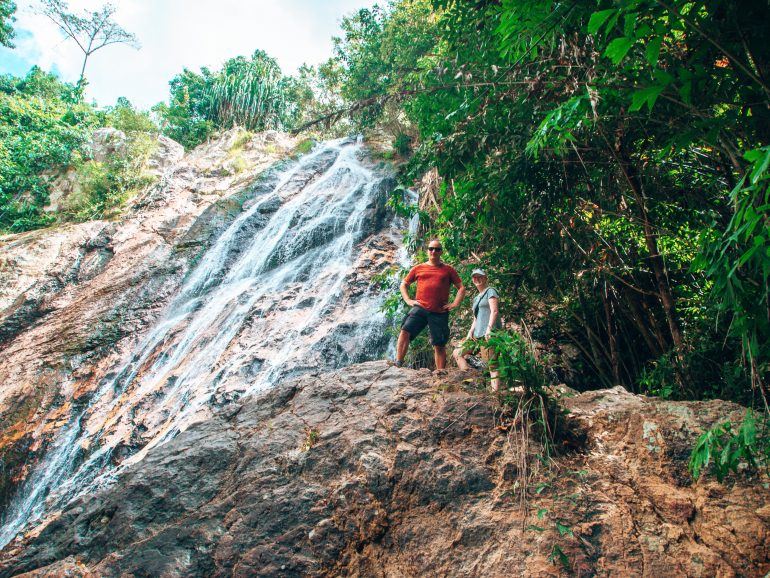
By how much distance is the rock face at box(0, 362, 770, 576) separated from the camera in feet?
8.61

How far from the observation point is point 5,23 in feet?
69.5

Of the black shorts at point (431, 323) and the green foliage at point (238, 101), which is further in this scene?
the green foliage at point (238, 101)

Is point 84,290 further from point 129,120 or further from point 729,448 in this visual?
point 729,448

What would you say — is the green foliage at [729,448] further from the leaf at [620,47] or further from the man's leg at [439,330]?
the man's leg at [439,330]

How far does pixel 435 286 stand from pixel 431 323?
0.41 meters

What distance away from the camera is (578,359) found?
20.6ft

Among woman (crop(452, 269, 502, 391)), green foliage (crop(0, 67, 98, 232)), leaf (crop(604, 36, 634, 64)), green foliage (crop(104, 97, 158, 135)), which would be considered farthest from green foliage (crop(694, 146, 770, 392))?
green foliage (crop(104, 97, 158, 135))

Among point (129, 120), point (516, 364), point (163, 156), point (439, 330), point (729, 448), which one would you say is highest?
point (129, 120)

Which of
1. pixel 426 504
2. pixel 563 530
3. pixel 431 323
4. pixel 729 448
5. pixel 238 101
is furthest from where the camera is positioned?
pixel 238 101

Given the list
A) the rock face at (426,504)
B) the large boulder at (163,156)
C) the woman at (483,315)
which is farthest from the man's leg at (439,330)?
the large boulder at (163,156)

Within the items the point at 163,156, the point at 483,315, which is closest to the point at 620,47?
the point at 483,315

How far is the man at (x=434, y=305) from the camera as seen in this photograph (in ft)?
15.9

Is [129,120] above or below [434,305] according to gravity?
above

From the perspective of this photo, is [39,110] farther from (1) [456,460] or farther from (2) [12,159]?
(1) [456,460]
